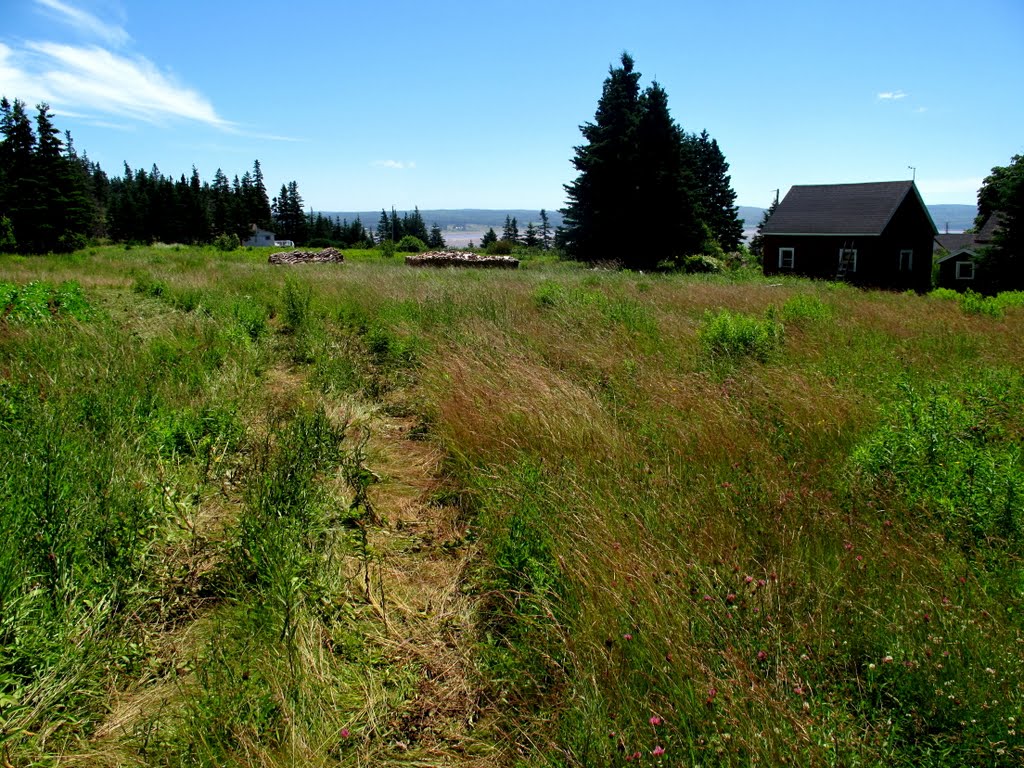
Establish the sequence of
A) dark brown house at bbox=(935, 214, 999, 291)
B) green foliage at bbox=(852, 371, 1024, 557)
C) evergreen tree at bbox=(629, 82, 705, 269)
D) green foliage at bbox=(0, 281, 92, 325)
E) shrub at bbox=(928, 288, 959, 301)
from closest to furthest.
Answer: green foliage at bbox=(852, 371, 1024, 557) → green foliage at bbox=(0, 281, 92, 325) → shrub at bbox=(928, 288, 959, 301) → evergreen tree at bbox=(629, 82, 705, 269) → dark brown house at bbox=(935, 214, 999, 291)

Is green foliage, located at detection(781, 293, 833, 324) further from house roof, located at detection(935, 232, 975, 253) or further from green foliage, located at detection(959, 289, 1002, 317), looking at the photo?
house roof, located at detection(935, 232, 975, 253)

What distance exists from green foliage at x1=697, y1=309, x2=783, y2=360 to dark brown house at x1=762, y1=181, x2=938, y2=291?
28259 mm

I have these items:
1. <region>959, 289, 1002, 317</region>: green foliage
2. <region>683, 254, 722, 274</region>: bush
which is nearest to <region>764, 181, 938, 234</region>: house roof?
<region>683, 254, 722, 274</region>: bush

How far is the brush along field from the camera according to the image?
1.90 meters

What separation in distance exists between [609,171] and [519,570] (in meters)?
32.9

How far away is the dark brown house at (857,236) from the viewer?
30.5 metres

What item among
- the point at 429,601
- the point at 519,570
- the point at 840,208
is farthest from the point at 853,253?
the point at 429,601

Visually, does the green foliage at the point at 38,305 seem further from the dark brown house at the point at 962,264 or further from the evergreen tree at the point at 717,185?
the evergreen tree at the point at 717,185

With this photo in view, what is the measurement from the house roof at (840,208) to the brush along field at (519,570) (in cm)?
3065

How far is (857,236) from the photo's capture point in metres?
30.5

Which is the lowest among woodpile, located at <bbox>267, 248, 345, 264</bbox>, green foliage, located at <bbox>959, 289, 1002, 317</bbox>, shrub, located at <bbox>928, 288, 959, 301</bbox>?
green foliage, located at <bbox>959, 289, 1002, 317</bbox>

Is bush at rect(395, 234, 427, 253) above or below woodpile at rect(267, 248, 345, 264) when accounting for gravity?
above

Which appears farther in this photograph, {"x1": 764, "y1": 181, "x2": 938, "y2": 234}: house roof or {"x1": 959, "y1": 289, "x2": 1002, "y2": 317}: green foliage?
{"x1": 764, "y1": 181, "x2": 938, "y2": 234}: house roof

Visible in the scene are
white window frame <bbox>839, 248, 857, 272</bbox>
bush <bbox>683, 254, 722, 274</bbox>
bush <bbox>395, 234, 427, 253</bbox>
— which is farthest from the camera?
bush <bbox>395, 234, 427, 253</bbox>
